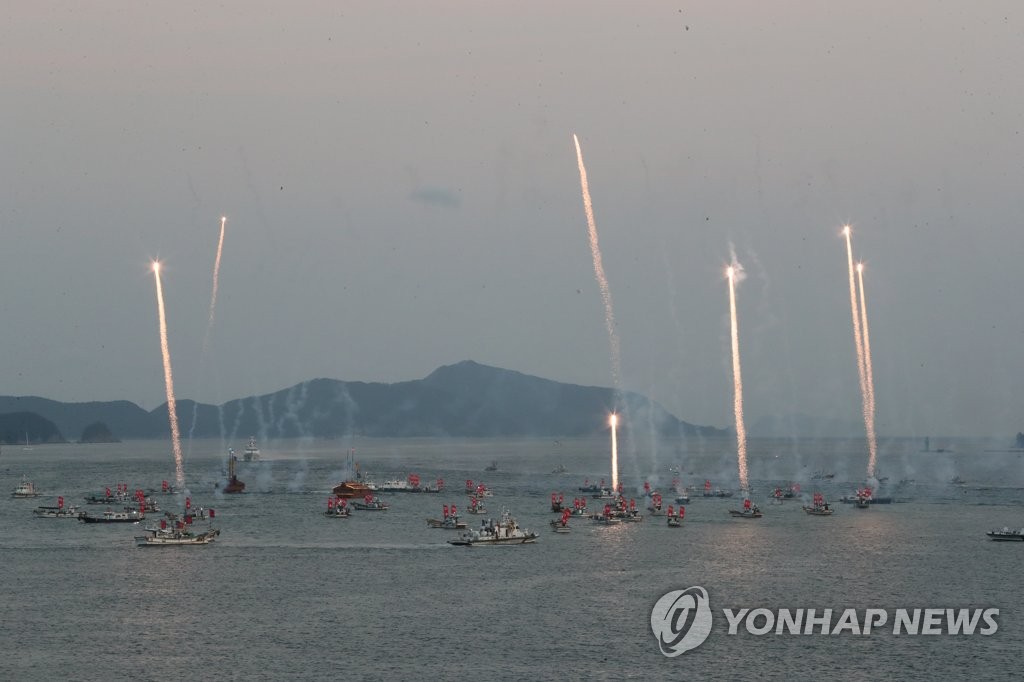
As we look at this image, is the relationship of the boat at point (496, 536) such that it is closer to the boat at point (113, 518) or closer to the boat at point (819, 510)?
the boat at point (113, 518)

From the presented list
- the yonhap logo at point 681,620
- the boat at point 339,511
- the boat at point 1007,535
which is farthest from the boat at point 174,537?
the boat at point 1007,535

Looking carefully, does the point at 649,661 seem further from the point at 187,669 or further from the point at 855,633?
the point at 187,669

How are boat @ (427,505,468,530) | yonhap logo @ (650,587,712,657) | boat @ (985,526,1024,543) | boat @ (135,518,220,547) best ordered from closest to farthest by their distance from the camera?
1. yonhap logo @ (650,587,712,657)
2. boat @ (135,518,220,547)
3. boat @ (985,526,1024,543)
4. boat @ (427,505,468,530)

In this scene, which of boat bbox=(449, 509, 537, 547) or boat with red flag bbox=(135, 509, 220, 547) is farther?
boat bbox=(449, 509, 537, 547)

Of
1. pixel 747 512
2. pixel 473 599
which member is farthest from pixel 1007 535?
pixel 473 599

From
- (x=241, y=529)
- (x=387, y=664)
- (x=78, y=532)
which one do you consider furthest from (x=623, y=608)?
(x=78, y=532)

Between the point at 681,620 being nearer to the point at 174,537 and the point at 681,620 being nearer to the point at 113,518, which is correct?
the point at 174,537

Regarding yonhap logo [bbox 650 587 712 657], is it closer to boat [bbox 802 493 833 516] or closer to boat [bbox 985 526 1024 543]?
boat [bbox 985 526 1024 543]

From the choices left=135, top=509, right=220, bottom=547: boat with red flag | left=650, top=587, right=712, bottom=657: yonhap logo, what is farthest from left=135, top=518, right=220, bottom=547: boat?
left=650, top=587, right=712, bottom=657: yonhap logo
